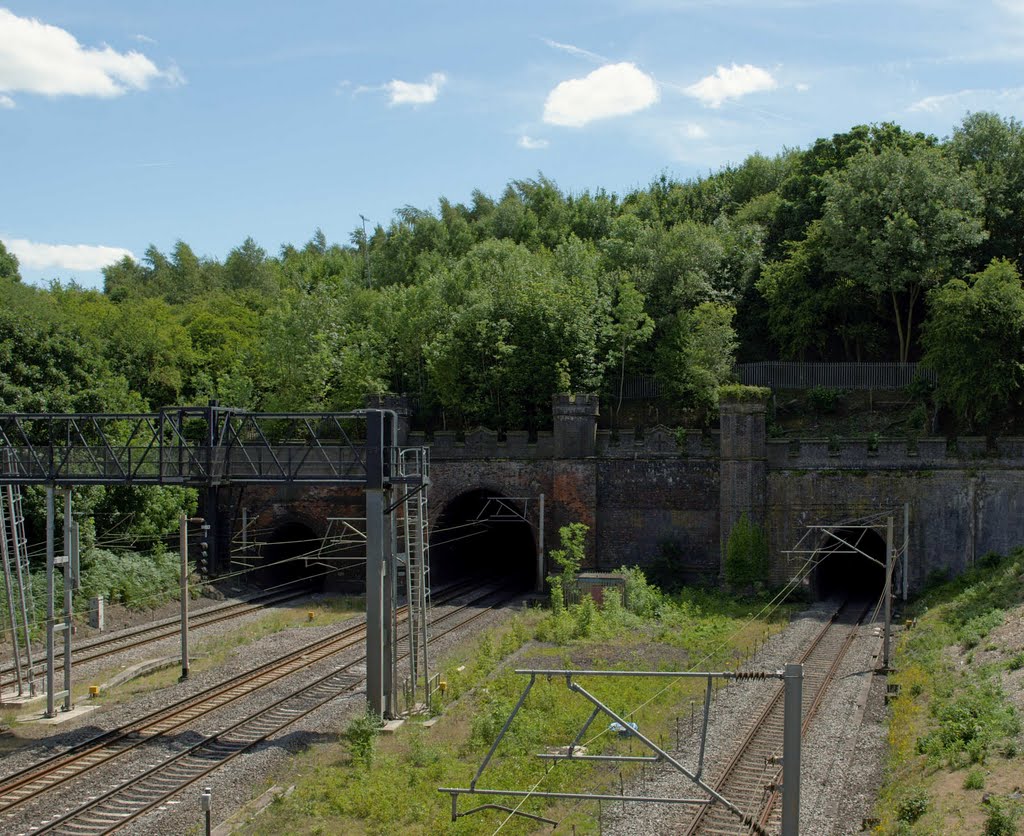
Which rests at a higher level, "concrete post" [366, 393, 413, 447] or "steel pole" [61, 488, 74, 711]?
"concrete post" [366, 393, 413, 447]

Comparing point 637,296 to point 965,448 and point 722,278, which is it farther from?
point 965,448

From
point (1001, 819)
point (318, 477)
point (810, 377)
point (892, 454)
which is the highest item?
point (810, 377)

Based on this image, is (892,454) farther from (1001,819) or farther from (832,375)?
(1001,819)

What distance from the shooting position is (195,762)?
18.2 meters

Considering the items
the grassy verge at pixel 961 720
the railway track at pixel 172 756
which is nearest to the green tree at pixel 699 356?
the grassy verge at pixel 961 720

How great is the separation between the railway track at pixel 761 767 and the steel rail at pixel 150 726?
10838 mm

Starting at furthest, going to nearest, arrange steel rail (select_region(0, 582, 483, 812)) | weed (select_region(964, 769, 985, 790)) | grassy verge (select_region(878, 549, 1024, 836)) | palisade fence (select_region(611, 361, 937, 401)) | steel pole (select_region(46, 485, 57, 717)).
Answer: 1. palisade fence (select_region(611, 361, 937, 401))
2. steel pole (select_region(46, 485, 57, 717))
3. steel rail (select_region(0, 582, 483, 812))
4. weed (select_region(964, 769, 985, 790))
5. grassy verge (select_region(878, 549, 1024, 836))

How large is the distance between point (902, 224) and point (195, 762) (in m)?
32.2

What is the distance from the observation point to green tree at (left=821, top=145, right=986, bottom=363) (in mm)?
38750

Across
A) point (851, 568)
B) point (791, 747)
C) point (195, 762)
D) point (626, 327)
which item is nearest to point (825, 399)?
point (851, 568)

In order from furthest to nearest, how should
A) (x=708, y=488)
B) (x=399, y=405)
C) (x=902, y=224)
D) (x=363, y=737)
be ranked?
(x=902, y=224) → (x=399, y=405) → (x=708, y=488) → (x=363, y=737)

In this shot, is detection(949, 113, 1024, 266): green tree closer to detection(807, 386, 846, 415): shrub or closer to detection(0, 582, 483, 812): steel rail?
detection(807, 386, 846, 415): shrub

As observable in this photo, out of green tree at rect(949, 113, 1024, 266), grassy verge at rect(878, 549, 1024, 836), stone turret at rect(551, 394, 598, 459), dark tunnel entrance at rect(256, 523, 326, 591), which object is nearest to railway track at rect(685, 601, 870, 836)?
grassy verge at rect(878, 549, 1024, 836)

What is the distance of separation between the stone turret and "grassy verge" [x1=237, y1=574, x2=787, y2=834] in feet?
23.5
